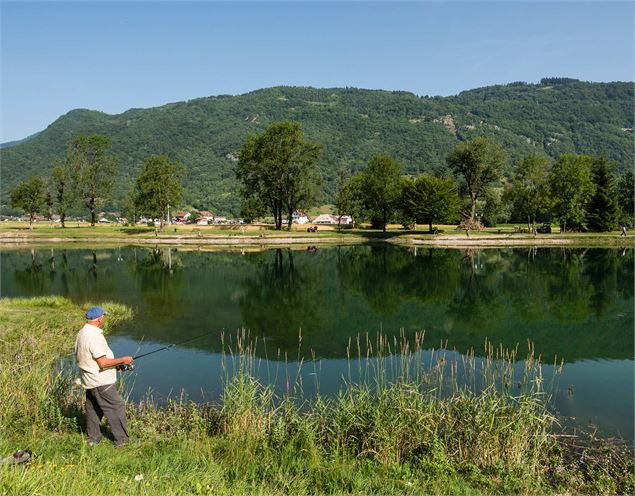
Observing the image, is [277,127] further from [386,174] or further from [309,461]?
[309,461]

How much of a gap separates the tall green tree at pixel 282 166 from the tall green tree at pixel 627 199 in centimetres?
5063

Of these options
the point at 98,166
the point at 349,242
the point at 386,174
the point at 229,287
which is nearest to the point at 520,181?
the point at 386,174

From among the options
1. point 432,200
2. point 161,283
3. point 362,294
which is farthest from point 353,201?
point 362,294

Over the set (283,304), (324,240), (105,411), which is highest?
(105,411)

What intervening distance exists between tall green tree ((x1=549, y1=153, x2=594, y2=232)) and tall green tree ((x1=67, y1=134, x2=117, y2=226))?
75210 mm

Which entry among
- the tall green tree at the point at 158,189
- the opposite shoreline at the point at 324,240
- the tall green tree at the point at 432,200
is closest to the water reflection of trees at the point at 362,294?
the opposite shoreline at the point at 324,240

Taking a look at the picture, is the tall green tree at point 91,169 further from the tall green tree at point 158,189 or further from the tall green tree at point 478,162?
the tall green tree at point 478,162

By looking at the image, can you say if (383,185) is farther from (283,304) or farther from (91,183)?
(283,304)

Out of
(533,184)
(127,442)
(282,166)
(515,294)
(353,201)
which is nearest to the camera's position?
(127,442)

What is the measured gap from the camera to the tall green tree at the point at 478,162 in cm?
8209

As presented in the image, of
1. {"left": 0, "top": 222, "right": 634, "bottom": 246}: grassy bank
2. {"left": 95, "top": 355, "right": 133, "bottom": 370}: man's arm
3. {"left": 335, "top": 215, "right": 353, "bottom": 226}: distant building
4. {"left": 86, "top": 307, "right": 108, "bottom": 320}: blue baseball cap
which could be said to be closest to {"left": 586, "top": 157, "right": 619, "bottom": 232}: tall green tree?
{"left": 0, "top": 222, "right": 634, "bottom": 246}: grassy bank

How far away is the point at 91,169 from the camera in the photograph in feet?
288

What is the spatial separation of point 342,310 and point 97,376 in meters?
18.8

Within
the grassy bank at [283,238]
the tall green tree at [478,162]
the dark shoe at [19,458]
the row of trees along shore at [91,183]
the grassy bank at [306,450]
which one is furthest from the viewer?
the row of trees along shore at [91,183]
